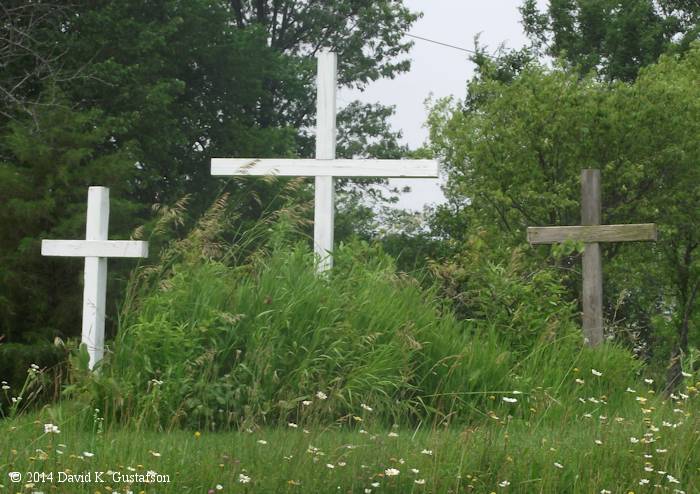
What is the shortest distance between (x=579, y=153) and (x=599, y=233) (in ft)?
30.3

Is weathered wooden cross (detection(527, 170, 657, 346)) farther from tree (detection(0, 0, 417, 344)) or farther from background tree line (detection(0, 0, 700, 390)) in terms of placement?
tree (detection(0, 0, 417, 344))

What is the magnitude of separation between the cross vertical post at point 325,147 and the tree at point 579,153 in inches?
318

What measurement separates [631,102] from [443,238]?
888 centimetres

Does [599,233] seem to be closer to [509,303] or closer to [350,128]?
[509,303]

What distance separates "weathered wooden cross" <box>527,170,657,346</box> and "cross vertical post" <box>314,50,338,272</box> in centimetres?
192

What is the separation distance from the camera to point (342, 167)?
31.2 feet

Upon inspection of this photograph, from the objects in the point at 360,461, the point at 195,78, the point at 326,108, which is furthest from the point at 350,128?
the point at 360,461

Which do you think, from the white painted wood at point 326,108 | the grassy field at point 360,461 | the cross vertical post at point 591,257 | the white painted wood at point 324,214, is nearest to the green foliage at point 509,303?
the cross vertical post at point 591,257

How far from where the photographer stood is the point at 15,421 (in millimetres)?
5645

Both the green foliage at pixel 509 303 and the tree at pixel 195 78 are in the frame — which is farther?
the tree at pixel 195 78

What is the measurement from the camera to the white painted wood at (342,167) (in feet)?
30.9

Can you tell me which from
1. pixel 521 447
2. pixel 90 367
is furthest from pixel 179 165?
pixel 521 447

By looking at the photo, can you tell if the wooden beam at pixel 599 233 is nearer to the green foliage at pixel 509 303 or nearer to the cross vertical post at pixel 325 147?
the green foliage at pixel 509 303

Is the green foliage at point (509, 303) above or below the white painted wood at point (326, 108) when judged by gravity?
below
